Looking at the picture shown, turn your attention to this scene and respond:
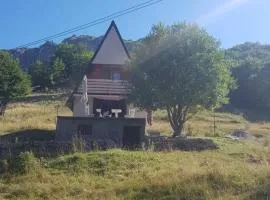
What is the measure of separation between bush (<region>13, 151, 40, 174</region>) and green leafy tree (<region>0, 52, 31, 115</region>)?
42.8 meters

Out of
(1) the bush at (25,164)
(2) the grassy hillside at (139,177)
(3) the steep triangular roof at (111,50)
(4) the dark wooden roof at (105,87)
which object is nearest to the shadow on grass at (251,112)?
(3) the steep triangular roof at (111,50)

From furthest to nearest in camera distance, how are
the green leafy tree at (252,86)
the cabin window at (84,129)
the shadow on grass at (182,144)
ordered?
1. the green leafy tree at (252,86)
2. the cabin window at (84,129)
3. the shadow on grass at (182,144)

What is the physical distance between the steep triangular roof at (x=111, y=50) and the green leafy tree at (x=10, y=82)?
27418 mm

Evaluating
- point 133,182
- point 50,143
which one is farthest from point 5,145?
point 133,182

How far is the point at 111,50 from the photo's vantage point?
35344 mm

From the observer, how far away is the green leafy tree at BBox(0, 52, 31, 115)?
61.3 m

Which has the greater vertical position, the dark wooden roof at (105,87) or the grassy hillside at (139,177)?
the dark wooden roof at (105,87)

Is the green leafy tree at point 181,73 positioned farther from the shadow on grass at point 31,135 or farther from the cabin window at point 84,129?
the shadow on grass at point 31,135

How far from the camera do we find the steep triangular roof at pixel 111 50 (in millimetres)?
35188

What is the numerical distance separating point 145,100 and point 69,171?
12.1 metres

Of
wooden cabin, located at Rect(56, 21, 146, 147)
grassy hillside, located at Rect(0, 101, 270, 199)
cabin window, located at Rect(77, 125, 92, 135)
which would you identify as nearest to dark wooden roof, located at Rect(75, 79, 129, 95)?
wooden cabin, located at Rect(56, 21, 146, 147)

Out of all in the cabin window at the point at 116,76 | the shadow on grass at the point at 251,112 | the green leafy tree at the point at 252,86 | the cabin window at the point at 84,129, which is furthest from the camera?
the green leafy tree at the point at 252,86

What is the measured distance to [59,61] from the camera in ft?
326

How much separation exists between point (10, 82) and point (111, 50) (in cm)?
3123
